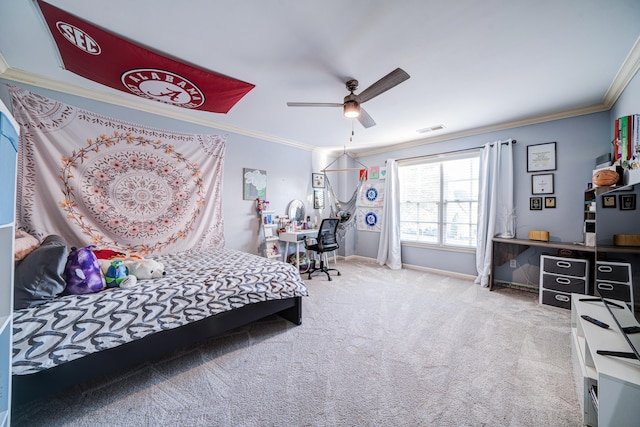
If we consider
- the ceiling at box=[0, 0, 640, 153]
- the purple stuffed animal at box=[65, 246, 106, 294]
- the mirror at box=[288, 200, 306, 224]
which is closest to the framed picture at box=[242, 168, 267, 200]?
the mirror at box=[288, 200, 306, 224]

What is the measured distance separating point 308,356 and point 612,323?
6.67 ft

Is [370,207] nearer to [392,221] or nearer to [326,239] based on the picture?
[392,221]

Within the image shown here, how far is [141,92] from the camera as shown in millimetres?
2250

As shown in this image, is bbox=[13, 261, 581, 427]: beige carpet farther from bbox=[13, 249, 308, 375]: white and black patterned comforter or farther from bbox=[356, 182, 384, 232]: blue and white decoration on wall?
bbox=[356, 182, 384, 232]: blue and white decoration on wall

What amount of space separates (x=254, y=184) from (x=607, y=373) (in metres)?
3.74

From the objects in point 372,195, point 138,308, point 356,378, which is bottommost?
point 356,378

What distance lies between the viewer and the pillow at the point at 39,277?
134 cm

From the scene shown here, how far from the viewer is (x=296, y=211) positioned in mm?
4312

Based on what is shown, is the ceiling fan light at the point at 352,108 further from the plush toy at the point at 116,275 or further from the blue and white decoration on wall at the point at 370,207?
the blue and white decoration on wall at the point at 370,207

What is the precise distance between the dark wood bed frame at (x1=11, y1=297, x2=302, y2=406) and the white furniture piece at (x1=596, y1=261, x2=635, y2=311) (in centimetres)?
233

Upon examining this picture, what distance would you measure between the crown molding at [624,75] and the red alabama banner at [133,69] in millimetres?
3175

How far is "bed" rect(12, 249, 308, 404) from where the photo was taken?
1233 millimetres

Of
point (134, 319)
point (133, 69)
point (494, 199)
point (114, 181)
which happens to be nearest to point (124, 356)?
point (134, 319)

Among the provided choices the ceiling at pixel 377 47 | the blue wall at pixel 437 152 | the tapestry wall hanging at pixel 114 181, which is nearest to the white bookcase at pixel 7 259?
the ceiling at pixel 377 47
